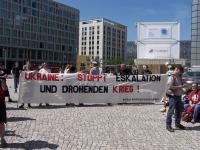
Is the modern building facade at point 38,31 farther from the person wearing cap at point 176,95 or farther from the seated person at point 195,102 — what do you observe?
the person wearing cap at point 176,95

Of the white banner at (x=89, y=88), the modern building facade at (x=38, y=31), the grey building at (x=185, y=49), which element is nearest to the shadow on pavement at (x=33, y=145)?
the white banner at (x=89, y=88)

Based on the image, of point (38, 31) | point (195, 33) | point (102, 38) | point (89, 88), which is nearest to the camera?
point (89, 88)

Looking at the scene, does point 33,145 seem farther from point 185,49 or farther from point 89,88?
point 185,49

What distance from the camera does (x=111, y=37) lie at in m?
179

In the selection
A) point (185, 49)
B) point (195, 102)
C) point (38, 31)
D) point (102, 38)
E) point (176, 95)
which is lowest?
point (195, 102)

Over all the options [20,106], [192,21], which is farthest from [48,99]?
[192,21]

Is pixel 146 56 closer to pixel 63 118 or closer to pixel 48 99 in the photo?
pixel 48 99

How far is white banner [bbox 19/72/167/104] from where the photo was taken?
1512cm

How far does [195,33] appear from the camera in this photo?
63938 millimetres

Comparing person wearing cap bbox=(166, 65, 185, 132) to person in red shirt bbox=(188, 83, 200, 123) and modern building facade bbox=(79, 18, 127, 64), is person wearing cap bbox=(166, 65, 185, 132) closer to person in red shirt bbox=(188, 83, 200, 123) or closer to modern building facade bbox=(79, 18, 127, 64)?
person in red shirt bbox=(188, 83, 200, 123)

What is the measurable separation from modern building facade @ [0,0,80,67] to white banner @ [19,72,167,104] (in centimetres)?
10180

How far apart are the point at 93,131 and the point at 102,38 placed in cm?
16174

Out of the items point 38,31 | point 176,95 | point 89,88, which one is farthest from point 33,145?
point 38,31

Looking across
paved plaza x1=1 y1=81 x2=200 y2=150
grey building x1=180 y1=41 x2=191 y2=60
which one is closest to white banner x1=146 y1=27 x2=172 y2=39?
paved plaza x1=1 y1=81 x2=200 y2=150
